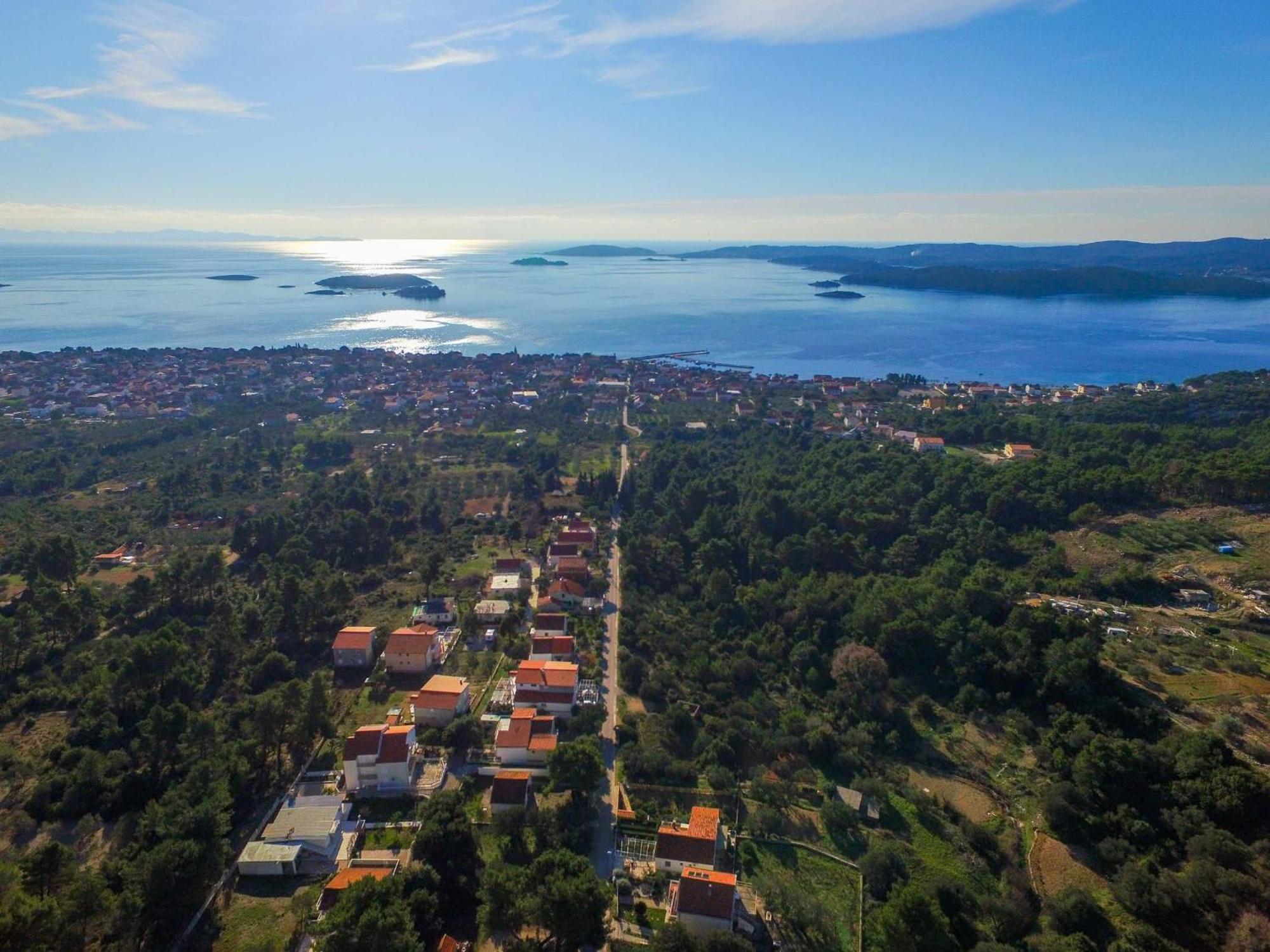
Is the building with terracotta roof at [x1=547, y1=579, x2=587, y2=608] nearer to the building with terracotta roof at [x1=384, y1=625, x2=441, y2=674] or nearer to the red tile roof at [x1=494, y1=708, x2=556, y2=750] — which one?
the building with terracotta roof at [x1=384, y1=625, x2=441, y2=674]

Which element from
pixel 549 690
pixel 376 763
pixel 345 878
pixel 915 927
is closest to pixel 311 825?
pixel 376 763

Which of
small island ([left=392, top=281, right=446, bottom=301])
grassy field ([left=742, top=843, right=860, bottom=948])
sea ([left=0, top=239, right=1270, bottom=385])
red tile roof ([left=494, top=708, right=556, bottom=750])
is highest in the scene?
small island ([left=392, top=281, right=446, bottom=301])

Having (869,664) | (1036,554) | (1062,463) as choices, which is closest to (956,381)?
(1062,463)

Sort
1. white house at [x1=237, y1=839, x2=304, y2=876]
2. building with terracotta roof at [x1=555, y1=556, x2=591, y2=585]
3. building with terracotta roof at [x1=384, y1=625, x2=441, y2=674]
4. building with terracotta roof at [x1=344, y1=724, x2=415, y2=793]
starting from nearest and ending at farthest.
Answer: white house at [x1=237, y1=839, x2=304, y2=876], building with terracotta roof at [x1=344, y1=724, x2=415, y2=793], building with terracotta roof at [x1=384, y1=625, x2=441, y2=674], building with terracotta roof at [x1=555, y1=556, x2=591, y2=585]

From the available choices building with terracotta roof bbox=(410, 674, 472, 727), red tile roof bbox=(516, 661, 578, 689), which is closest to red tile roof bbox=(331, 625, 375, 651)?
building with terracotta roof bbox=(410, 674, 472, 727)

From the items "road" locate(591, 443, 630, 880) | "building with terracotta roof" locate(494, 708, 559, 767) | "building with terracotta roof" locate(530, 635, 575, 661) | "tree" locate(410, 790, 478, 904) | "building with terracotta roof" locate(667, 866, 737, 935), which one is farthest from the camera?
"building with terracotta roof" locate(530, 635, 575, 661)

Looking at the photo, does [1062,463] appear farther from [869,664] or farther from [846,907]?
[846,907]

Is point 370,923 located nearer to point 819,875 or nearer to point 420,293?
point 819,875
